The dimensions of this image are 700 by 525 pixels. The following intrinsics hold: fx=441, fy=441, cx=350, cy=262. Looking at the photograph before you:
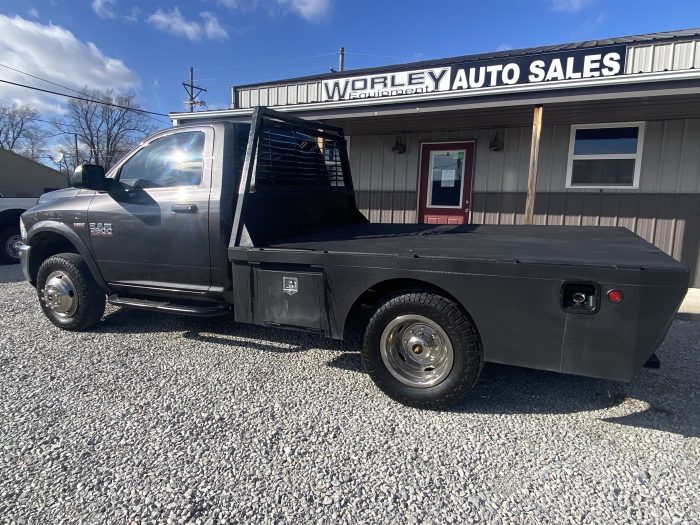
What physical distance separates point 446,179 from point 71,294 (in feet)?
22.2

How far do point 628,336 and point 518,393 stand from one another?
112cm

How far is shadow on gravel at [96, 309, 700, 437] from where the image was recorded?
2.98 metres

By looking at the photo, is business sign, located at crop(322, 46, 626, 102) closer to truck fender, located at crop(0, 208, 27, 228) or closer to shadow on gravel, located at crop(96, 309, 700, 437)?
shadow on gravel, located at crop(96, 309, 700, 437)

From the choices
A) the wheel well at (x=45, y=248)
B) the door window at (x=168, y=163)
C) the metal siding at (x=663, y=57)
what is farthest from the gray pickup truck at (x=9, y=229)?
the metal siding at (x=663, y=57)

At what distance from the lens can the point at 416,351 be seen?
305 cm

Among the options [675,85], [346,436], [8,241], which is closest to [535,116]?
[675,85]

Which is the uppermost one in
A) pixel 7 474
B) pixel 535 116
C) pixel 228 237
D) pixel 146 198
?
pixel 535 116

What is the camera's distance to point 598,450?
8.43ft

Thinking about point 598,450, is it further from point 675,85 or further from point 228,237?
point 675,85

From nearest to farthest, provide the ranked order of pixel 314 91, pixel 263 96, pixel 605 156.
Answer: pixel 605 156, pixel 314 91, pixel 263 96

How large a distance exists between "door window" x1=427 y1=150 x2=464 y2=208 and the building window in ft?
6.36

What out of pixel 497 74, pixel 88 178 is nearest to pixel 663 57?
pixel 497 74

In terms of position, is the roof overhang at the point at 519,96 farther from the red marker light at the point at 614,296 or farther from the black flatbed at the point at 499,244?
the red marker light at the point at 614,296

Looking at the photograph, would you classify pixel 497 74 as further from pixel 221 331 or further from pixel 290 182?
pixel 221 331
